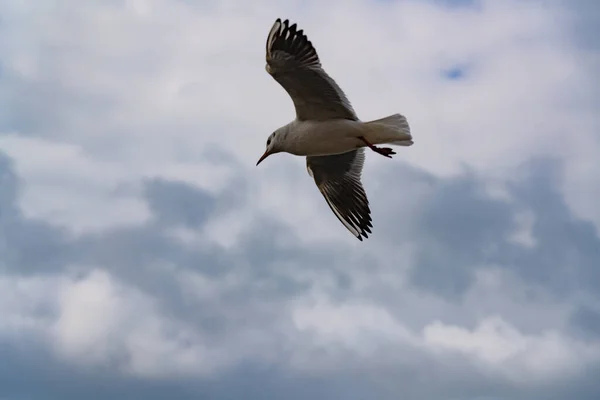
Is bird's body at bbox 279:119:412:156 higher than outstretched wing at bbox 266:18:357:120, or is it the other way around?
outstretched wing at bbox 266:18:357:120

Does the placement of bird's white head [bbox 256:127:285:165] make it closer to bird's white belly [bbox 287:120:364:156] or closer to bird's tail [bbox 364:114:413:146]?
bird's white belly [bbox 287:120:364:156]

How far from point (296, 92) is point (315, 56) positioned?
1.95ft

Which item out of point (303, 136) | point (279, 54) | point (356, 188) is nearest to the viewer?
point (279, 54)

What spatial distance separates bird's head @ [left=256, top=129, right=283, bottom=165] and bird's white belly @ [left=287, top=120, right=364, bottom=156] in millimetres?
185

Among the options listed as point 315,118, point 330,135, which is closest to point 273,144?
point 315,118

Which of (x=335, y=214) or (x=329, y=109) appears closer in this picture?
(x=329, y=109)

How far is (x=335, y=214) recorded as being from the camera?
46.5 feet

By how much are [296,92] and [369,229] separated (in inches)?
102

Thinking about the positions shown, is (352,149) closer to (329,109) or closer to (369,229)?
(329,109)

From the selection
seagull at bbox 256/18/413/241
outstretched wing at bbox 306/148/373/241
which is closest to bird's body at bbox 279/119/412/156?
seagull at bbox 256/18/413/241

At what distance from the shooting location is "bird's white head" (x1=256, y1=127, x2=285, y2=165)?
1299 centimetres

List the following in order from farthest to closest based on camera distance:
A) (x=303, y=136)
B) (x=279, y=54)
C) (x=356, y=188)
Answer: (x=356, y=188) < (x=303, y=136) < (x=279, y=54)

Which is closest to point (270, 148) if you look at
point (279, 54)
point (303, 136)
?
point (303, 136)

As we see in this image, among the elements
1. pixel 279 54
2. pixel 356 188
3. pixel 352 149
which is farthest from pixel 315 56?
pixel 356 188
